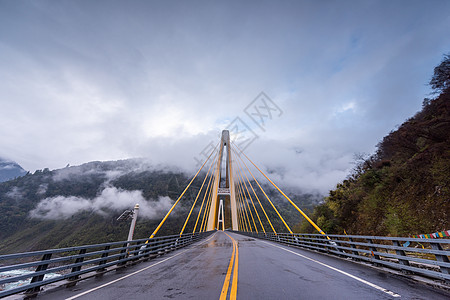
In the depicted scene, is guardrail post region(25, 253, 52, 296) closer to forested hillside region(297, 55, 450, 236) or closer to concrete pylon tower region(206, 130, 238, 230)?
forested hillside region(297, 55, 450, 236)

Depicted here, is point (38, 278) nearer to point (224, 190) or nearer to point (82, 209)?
point (224, 190)

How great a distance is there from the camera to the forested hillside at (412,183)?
39.7 feet

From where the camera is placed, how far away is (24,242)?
126875 mm

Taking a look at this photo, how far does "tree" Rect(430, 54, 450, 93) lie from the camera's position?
14.2 meters

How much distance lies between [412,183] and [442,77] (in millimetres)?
7719

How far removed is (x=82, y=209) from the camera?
163m

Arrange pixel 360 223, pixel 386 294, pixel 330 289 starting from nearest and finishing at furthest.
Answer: pixel 386 294, pixel 330 289, pixel 360 223

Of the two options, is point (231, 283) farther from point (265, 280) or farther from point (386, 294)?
point (386, 294)

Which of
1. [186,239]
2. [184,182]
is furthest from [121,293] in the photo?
[184,182]

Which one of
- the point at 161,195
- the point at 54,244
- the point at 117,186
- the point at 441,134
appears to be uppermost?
the point at 117,186

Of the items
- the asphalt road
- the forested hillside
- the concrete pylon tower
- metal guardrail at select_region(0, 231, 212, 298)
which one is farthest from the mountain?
the asphalt road

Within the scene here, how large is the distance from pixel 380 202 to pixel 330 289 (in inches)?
626

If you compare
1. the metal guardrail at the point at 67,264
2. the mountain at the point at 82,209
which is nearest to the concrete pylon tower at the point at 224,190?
the metal guardrail at the point at 67,264

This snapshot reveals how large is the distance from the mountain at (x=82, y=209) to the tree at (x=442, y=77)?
103646 millimetres
